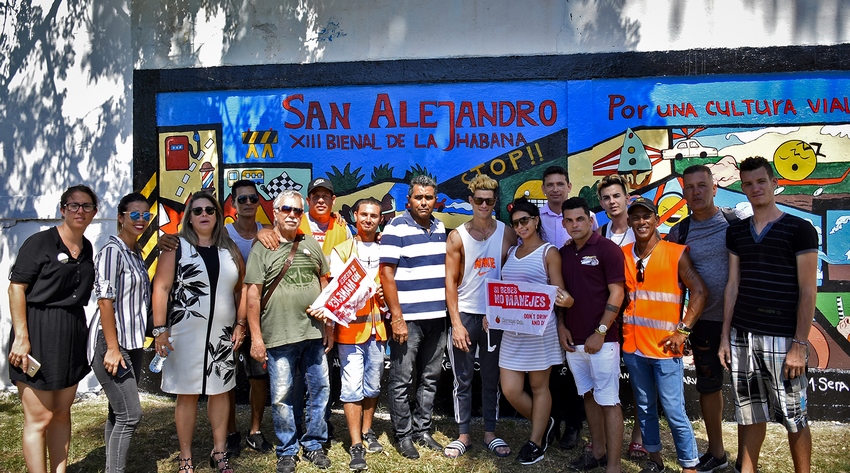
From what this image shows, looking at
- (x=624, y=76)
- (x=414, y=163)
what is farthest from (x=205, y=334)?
(x=624, y=76)

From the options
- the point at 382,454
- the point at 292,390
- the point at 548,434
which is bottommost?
the point at 382,454

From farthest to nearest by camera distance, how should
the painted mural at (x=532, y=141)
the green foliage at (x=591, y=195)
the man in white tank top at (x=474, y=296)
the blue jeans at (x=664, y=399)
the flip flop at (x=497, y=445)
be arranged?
the green foliage at (x=591, y=195), the painted mural at (x=532, y=141), the flip flop at (x=497, y=445), the man in white tank top at (x=474, y=296), the blue jeans at (x=664, y=399)

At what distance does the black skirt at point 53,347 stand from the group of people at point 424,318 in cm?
1

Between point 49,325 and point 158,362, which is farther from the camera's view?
point 158,362

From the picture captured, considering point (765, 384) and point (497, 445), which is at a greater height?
point (765, 384)

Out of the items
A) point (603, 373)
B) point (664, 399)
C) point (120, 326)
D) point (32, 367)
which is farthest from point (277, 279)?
point (664, 399)

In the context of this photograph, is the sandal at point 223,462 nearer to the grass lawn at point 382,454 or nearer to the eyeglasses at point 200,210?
the grass lawn at point 382,454

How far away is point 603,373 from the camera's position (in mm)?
4289

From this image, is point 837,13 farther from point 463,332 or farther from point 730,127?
point 463,332

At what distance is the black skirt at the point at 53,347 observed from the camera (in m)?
3.98

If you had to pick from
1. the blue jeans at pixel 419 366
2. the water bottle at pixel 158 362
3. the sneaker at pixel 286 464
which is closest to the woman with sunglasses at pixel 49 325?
the water bottle at pixel 158 362

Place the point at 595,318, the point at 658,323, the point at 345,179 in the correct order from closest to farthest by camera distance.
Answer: the point at 658,323, the point at 595,318, the point at 345,179

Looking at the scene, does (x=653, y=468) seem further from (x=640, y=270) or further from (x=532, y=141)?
(x=532, y=141)

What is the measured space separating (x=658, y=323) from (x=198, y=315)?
318cm
